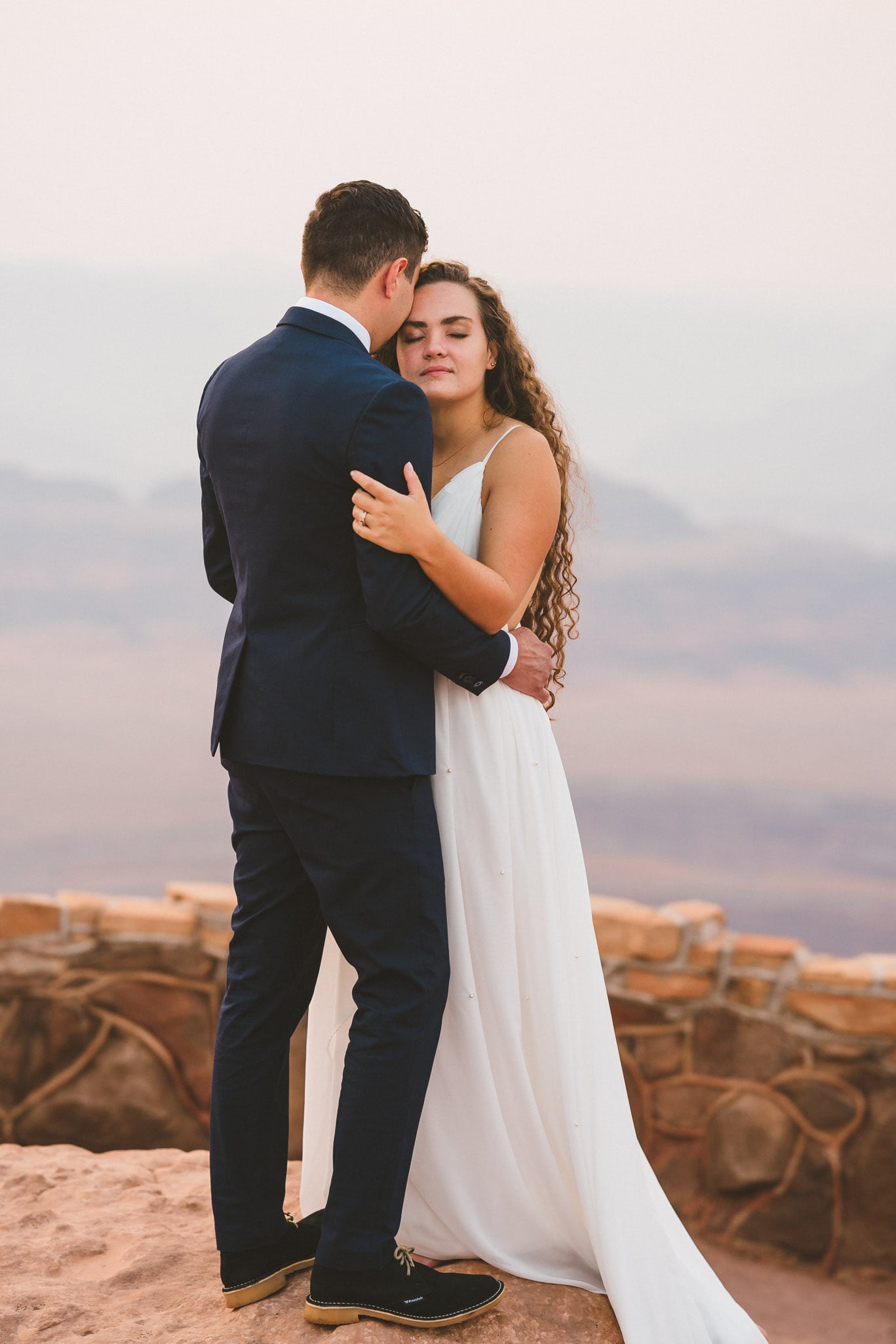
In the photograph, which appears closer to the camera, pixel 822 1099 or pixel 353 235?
pixel 353 235

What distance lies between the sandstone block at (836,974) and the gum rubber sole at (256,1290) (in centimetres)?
275

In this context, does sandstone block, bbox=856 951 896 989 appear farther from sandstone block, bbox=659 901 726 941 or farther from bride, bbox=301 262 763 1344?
bride, bbox=301 262 763 1344

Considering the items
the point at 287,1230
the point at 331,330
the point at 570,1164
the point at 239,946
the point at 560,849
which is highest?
the point at 331,330

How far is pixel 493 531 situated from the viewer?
1.90 meters

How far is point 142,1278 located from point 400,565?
4.30 ft

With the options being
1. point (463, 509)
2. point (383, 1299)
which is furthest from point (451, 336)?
point (383, 1299)

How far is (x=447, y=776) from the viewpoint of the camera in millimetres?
1856

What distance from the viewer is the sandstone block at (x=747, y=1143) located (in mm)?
4223

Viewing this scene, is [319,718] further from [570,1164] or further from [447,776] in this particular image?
[570,1164]

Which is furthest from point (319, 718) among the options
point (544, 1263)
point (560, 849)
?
point (544, 1263)

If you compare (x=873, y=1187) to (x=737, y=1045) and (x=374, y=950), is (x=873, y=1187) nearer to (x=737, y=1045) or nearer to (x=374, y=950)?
(x=737, y=1045)

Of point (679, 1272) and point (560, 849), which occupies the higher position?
point (560, 849)

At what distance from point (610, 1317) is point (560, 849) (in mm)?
726

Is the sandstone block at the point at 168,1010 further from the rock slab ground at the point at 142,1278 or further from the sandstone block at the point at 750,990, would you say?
the sandstone block at the point at 750,990
